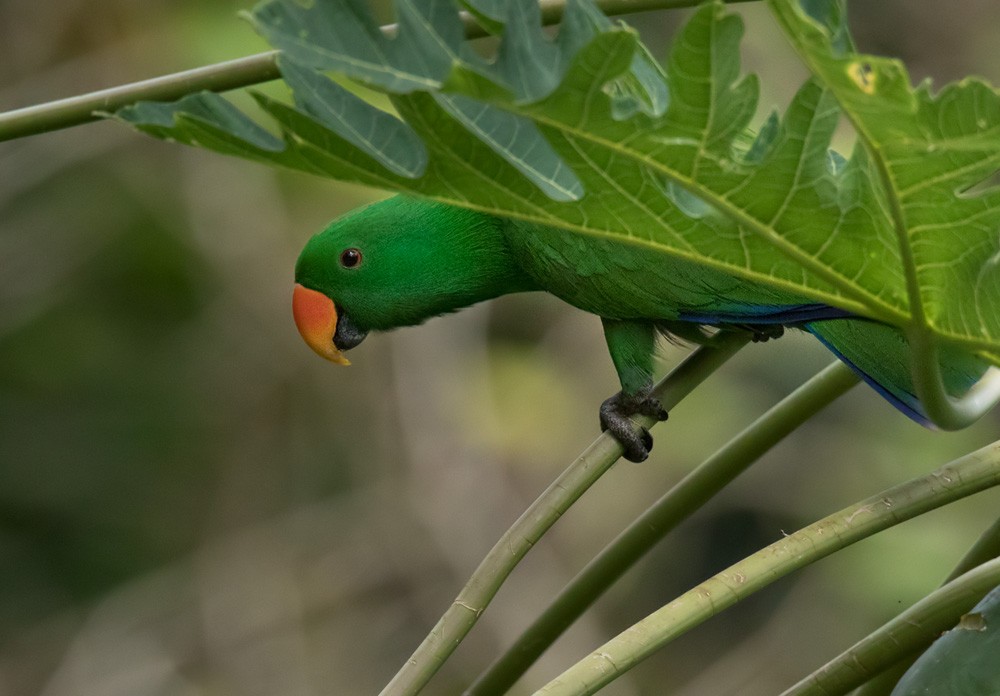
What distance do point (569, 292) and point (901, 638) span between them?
2.69 ft

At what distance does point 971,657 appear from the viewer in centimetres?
82

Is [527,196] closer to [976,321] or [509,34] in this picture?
[509,34]

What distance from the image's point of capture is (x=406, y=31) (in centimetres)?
66

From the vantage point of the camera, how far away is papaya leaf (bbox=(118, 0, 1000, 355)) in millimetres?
640

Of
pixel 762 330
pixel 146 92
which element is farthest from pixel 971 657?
pixel 146 92

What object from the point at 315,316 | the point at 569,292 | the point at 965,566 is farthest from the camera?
the point at 315,316

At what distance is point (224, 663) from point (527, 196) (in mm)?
2491

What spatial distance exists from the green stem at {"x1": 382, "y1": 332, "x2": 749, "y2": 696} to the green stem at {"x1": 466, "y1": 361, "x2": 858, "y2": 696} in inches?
2.9

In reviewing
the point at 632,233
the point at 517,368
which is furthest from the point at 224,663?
the point at 632,233

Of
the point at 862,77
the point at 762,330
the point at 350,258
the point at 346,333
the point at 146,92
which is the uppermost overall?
the point at 862,77

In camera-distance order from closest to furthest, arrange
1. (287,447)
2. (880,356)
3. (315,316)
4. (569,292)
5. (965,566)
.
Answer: (965,566) < (880,356) < (569,292) < (315,316) < (287,447)

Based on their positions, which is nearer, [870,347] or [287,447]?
[870,347]

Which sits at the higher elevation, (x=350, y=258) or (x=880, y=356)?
(x=880, y=356)

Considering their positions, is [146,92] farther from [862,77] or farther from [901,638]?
[901,638]
